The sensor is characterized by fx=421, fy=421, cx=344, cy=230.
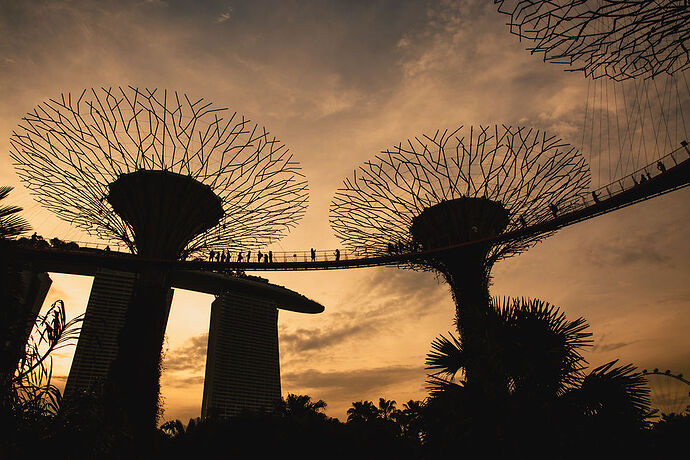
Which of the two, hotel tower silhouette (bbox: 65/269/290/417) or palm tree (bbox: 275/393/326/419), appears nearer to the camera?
palm tree (bbox: 275/393/326/419)

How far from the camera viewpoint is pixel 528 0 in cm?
737

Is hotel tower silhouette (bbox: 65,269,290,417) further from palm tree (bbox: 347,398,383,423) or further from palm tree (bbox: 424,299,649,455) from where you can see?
palm tree (bbox: 424,299,649,455)

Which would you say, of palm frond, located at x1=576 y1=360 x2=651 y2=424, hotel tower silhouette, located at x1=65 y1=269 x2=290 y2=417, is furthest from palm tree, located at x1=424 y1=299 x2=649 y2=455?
hotel tower silhouette, located at x1=65 y1=269 x2=290 y2=417

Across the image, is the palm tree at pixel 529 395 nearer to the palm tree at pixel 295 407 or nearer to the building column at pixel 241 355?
the palm tree at pixel 295 407

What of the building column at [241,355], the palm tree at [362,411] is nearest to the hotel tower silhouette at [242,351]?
the building column at [241,355]

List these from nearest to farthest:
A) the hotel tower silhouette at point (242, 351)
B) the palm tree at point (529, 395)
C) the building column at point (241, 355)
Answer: the palm tree at point (529, 395)
the hotel tower silhouette at point (242, 351)
the building column at point (241, 355)

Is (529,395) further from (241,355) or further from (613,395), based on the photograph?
(241,355)

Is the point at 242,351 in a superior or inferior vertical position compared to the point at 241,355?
superior

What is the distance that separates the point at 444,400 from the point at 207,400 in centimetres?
10406

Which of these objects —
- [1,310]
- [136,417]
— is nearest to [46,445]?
[1,310]

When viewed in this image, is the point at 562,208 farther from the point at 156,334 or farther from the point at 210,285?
the point at 210,285

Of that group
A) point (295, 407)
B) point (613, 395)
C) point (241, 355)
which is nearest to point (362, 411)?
point (295, 407)

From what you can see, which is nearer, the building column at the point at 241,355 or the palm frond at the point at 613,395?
the palm frond at the point at 613,395

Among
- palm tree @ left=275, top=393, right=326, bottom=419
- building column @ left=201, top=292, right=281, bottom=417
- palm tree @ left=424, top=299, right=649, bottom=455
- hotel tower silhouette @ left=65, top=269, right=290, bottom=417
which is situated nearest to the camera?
palm tree @ left=424, top=299, right=649, bottom=455
